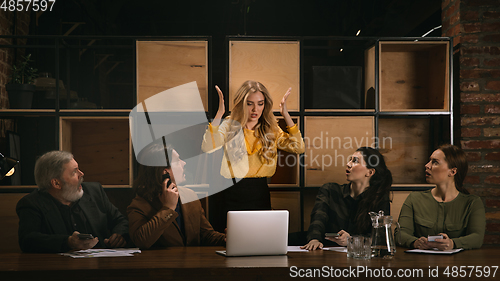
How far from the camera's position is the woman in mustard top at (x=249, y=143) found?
297 centimetres

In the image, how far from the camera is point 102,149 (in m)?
3.57

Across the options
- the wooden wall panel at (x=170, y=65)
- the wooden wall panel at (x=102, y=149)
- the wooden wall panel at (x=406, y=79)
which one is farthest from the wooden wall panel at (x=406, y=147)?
the wooden wall panel at (x=102, y=149)

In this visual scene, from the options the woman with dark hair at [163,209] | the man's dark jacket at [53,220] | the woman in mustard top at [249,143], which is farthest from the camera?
the woman in mustard top at [249,143]

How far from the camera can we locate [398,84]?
11.8ft

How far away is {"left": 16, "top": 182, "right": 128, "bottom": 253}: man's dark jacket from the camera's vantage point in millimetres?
2045

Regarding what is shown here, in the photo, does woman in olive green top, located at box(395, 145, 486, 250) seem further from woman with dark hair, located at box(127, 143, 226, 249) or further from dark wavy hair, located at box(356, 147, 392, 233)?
woman with dark hair, located at box(127, 143, 226, 249)

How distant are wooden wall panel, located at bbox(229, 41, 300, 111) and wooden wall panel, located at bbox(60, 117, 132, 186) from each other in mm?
1168

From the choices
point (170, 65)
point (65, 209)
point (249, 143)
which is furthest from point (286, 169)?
point (65, 209)

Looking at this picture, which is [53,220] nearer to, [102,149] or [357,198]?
[102,149]

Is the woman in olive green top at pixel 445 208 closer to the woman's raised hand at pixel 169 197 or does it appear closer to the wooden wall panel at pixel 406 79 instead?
the wooden wall panel at pixel 406 79

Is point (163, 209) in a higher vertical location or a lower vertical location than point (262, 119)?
lower

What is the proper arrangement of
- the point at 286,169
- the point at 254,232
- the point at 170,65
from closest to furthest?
the point at 254,232 < the point at 170,65 < the point at 286,169

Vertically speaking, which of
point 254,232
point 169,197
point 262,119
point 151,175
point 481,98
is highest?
point 481,98

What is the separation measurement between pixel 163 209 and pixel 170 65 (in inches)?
57.1
